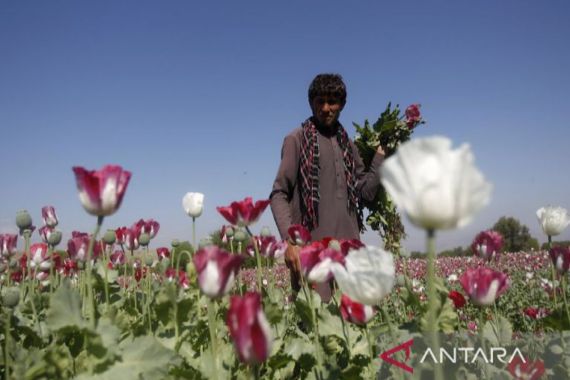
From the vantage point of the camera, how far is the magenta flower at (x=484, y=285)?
58.6 inches

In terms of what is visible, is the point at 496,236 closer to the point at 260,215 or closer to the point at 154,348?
the point at 260,215

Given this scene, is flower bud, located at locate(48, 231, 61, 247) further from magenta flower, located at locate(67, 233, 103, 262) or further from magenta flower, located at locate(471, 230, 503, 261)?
magenta flower, located at locate(471, 230, 503, 261)

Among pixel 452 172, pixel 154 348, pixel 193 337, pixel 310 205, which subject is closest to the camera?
pixel 452 172

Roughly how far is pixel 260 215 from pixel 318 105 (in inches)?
71.0

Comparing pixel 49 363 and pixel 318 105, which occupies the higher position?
pixel 318 105

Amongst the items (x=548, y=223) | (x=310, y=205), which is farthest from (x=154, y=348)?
(x=310, y=205)

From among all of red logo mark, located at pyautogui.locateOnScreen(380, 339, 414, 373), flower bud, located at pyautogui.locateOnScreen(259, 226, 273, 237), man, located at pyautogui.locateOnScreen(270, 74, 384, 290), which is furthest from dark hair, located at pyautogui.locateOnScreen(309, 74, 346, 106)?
red logo mark, located at pyautogui.locateOnScreen(380, 339, 414, 373)

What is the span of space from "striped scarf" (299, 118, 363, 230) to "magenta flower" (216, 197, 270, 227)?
152cm

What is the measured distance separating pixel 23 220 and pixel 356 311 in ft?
5.72

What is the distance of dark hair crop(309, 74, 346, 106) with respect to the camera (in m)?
3.28

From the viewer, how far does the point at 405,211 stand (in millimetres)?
745

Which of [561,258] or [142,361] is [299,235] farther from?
[561,258]

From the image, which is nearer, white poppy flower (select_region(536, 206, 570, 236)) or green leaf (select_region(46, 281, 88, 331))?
green leaf (select_region(46, 281, 88, 331))

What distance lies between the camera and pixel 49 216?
2756mm
